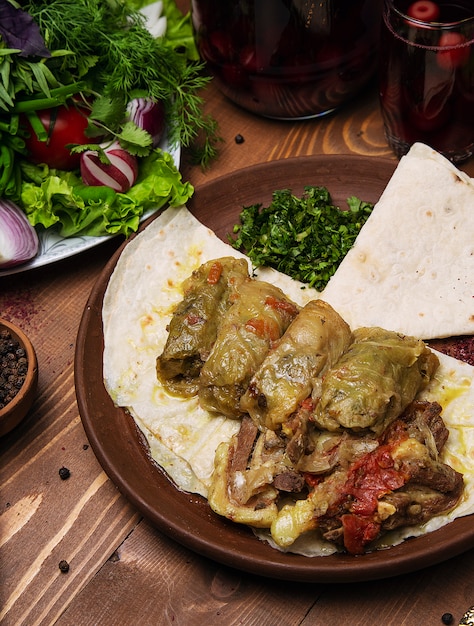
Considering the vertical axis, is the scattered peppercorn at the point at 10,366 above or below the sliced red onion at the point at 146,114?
below

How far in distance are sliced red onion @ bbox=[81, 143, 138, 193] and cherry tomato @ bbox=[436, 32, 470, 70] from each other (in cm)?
Result: 204

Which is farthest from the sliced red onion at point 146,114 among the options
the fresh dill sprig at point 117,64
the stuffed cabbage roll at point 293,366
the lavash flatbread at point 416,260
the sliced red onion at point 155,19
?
the stuffed cabbage roll at point 293,366

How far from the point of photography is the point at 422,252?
4910 mm

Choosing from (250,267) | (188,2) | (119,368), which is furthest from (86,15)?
(119,368)

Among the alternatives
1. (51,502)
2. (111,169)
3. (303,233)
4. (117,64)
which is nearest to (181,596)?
(51,502)

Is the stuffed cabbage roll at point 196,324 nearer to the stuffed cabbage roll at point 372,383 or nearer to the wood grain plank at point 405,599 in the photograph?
the stuffed cabbage roll at point 372,383

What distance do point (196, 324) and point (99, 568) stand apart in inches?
53.5

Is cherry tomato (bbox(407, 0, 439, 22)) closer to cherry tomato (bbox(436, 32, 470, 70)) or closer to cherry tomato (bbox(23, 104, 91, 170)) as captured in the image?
cherry tomato (bbox(436, 32, 470, 70))

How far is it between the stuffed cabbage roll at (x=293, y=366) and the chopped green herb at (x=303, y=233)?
29.3 inches

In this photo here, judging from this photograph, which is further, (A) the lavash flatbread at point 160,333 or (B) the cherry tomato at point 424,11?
(B) the cherry tomato at point 424,11

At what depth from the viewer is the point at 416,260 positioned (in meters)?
4.90

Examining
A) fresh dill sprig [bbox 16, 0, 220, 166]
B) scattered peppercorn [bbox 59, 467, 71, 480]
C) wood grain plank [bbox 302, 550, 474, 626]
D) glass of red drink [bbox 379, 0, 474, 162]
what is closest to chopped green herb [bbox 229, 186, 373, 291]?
glass of red drink [bbox 379, 0, 474, 162]

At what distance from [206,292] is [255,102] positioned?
1.78 m

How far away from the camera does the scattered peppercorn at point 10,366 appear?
4648mm
